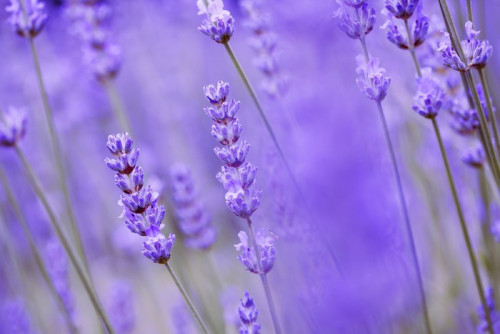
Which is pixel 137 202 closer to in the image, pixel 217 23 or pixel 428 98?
pixel 217 23

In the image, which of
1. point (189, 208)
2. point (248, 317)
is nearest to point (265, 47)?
point (189, 208)

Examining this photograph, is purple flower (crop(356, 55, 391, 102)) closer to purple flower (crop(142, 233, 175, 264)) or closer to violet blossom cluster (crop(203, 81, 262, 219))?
violet blossom cluster (crop(203, 81, 262, 219))

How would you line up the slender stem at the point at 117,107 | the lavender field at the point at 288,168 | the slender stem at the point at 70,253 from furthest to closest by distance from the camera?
the slender stem at the point at 117,107
the slender stem at the point at 70,253
the lavender field at the point at 288,168

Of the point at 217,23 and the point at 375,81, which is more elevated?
the point at 217,23

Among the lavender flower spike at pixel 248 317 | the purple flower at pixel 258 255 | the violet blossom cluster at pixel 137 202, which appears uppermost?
the violet blossom cluster at pixel 137 202

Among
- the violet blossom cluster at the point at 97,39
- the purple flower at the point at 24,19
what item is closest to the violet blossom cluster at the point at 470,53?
the purple flower at the point at 24,19

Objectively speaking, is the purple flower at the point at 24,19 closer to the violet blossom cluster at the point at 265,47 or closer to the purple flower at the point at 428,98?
the violet blossom cluster at the point at 265,47
